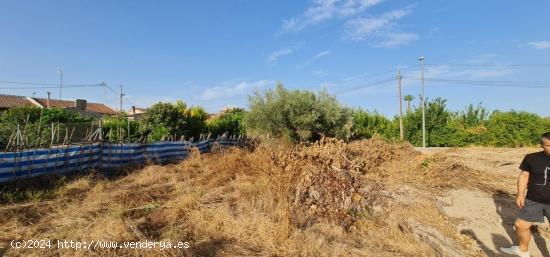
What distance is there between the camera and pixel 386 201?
560cm

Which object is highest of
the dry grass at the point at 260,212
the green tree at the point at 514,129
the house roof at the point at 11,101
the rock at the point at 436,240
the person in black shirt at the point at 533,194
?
the house roof at the point at 11,101

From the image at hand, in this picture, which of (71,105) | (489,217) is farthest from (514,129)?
(71,105)

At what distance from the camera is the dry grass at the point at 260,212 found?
403 cm

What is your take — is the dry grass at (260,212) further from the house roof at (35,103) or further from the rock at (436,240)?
the house roof at (35,103)

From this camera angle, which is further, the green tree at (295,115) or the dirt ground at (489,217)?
the green tree at (295,115)

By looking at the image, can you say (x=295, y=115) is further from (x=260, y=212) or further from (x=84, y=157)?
(x=260, y=212)

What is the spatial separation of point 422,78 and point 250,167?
75.0 feet

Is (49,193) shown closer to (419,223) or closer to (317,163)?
(317,163)

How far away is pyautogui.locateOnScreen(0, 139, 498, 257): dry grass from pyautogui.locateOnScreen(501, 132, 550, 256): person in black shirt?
28.0 inches

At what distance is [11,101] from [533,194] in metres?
45.5

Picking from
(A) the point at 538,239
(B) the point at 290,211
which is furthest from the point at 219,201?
(A) the point at 538,239

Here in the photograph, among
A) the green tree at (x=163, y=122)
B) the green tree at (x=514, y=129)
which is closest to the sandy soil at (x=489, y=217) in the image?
the green tree at (x=163, y=122)

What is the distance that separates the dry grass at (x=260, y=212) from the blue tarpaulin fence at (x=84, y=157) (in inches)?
36.6

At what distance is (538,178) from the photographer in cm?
392
